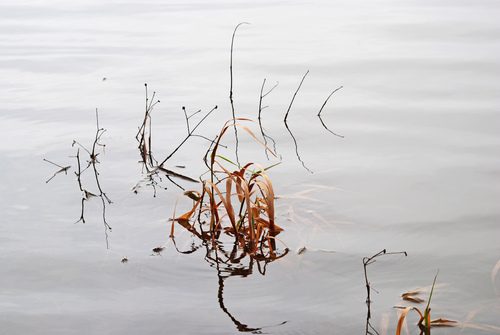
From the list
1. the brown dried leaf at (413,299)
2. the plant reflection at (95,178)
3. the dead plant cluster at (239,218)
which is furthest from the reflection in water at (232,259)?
the brown dried leaf at (413,299)

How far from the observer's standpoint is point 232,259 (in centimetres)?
263

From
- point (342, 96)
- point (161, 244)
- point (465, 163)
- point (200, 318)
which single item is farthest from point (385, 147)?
point (200, 318)

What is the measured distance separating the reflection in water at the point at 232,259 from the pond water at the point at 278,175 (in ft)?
0.05

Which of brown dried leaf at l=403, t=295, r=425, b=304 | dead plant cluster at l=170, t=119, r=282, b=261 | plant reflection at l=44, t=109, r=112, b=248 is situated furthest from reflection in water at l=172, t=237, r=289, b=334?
brown dried leaf at l=403, t=295, r=425, b=304

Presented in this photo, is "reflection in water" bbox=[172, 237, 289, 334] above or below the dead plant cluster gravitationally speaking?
below

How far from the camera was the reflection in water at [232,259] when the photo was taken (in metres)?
2.53

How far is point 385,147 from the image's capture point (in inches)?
150

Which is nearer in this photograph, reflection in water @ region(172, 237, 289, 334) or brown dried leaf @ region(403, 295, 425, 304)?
brown dried leaf @ region(403, 295, 425, 304)

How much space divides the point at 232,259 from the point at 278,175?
2.94 feet

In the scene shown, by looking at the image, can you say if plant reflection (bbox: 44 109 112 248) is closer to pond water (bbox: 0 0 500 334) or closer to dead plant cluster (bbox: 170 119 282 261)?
pond water (bbox: 0 0 500 334)

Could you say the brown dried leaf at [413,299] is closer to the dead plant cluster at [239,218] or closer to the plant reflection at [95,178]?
the dead plant cluster at [239,218]

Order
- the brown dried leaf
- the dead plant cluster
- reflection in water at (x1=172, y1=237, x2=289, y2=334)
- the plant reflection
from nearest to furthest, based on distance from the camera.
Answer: the brown dried leaf
reflection in water at (x1=172, y1=237, x2=289, y2=334)
the dead plant cluster
the plant reflection

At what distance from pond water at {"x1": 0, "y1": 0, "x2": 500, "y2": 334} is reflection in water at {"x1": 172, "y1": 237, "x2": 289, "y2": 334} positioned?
15mm

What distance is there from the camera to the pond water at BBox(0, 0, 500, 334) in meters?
2.33
